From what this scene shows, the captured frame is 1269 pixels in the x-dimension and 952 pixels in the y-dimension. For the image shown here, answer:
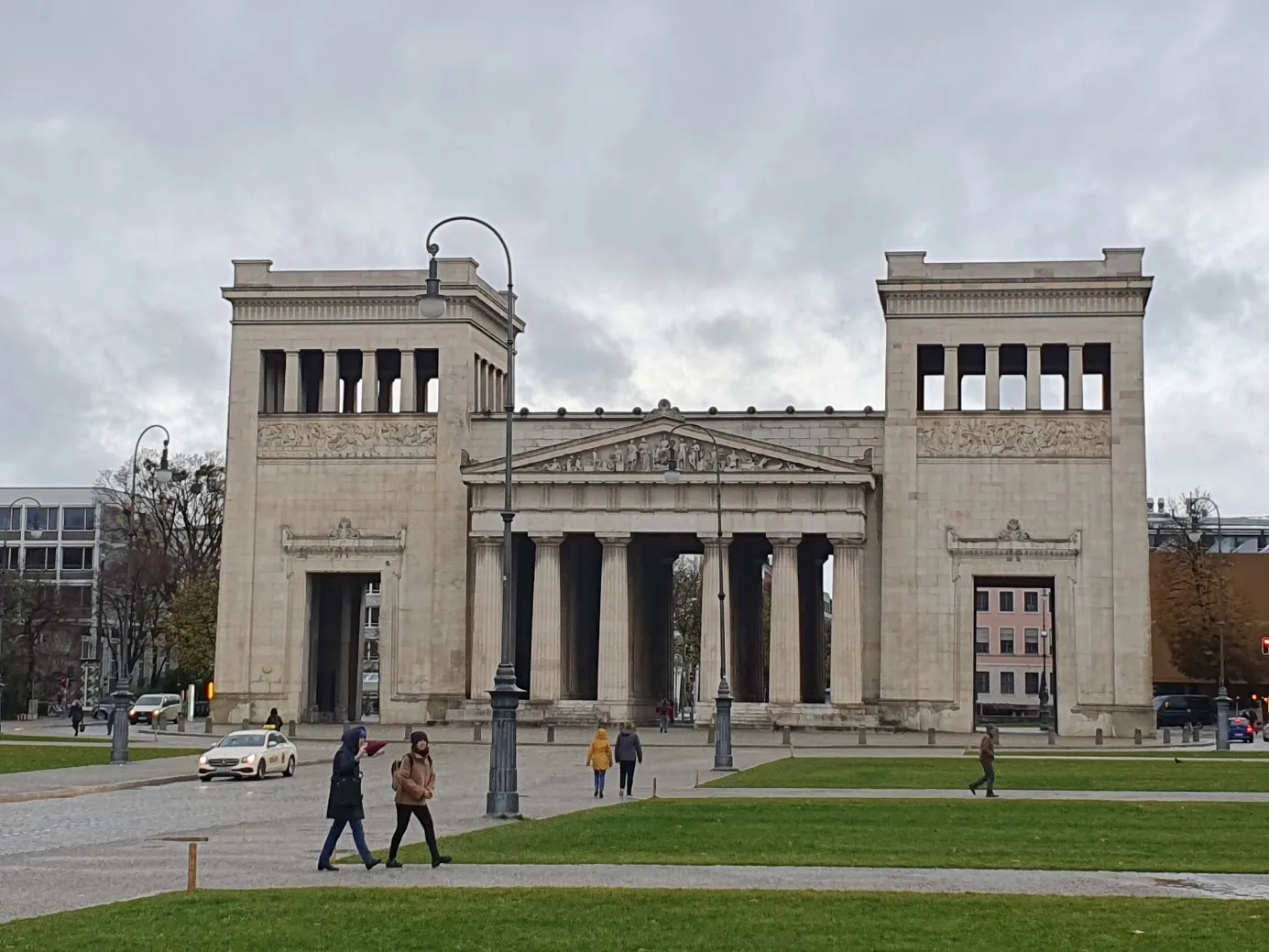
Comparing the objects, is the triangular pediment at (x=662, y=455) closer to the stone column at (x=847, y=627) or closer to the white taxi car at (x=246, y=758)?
the stone column at (x=847, y=627)

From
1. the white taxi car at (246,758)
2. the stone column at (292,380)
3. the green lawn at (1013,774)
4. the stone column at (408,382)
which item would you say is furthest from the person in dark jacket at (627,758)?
the stone column at (292,380)

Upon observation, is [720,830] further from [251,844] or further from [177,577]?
[177,577]

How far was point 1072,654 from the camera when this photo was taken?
8862cm

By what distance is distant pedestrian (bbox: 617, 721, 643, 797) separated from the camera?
149ft

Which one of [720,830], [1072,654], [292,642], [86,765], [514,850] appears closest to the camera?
[514,850]

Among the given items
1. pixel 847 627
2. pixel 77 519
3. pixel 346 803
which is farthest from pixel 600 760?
pixel 77 519

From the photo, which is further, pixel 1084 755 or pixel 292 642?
pixel 292 642

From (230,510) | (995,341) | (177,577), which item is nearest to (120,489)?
(177,577)

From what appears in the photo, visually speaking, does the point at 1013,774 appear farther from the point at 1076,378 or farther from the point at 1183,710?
the point at 1183,710

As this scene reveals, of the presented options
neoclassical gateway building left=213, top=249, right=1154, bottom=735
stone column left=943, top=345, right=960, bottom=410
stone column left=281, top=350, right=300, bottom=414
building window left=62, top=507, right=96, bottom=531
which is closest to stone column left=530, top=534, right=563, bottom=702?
neoclassical gateway building left=213, top=249, right=1154, bottom=735

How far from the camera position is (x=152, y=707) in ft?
345

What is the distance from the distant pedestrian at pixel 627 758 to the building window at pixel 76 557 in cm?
→ 12328

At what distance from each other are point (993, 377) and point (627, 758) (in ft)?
166

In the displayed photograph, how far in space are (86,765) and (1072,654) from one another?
49.2 metres
